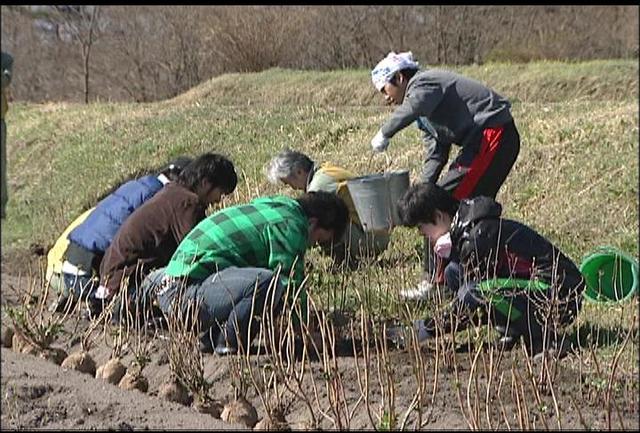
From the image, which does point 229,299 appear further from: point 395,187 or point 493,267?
point 395,187

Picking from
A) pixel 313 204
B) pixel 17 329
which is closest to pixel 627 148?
pixel 313 204

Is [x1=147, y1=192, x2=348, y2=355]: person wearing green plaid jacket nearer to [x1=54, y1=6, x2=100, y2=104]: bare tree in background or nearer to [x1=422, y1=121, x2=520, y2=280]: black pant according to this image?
[x1=422, y1=121, x2=520, y2=280]: black pant

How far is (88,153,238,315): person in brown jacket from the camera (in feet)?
21.4

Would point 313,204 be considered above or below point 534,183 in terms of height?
above

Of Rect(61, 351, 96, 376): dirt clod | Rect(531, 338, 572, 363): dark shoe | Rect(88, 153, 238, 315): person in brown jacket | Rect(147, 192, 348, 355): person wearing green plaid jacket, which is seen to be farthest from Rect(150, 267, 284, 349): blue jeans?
Rect(531, 338, 572, 363): dark shoe

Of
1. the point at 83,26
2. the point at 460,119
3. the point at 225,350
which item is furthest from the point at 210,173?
the point at 83,26

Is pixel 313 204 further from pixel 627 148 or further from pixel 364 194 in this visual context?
pixel 627 148

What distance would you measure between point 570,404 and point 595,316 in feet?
5.06

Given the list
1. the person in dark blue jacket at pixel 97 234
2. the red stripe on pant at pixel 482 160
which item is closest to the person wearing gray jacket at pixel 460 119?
the red stripe on pant at pixel 482 160

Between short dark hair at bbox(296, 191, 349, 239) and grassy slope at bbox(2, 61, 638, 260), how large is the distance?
8.63 feet

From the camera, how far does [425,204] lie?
19.1 feet

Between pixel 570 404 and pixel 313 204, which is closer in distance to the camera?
pixel 570 404

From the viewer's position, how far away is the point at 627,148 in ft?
33.4

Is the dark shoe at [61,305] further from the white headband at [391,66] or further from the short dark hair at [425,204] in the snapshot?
the white headband at [391,66]
